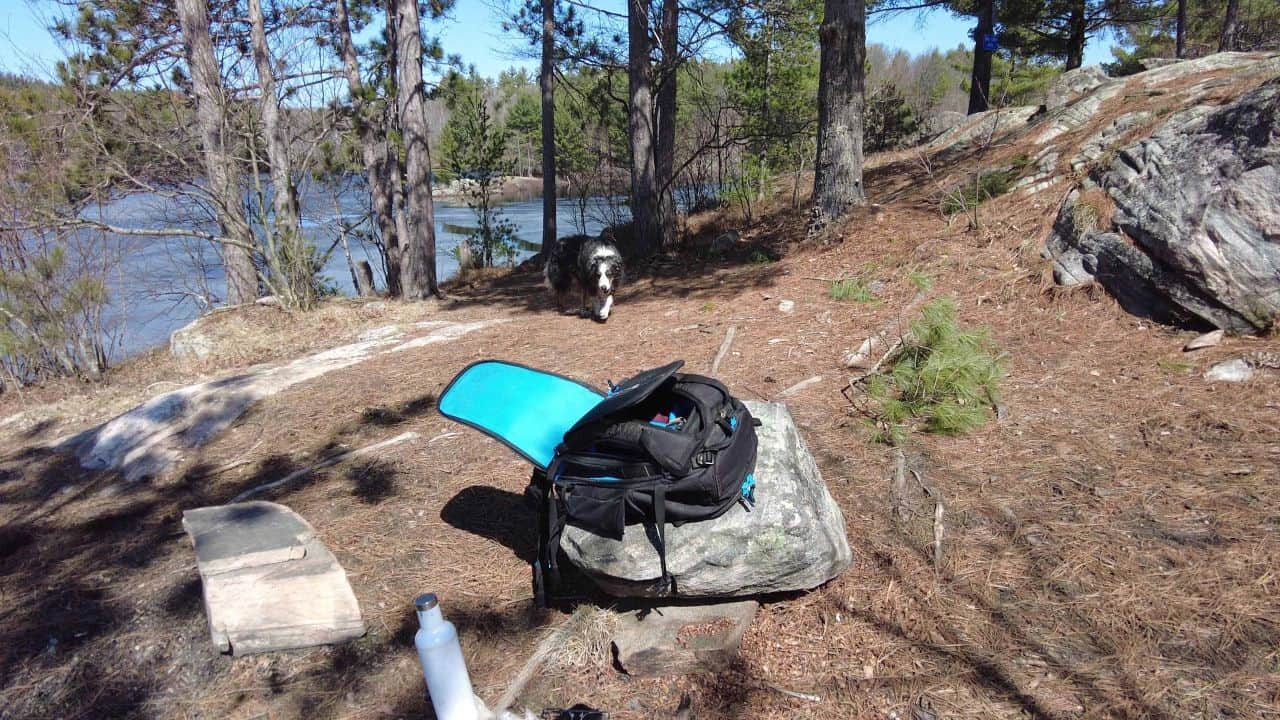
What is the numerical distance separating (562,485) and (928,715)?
1381 mm

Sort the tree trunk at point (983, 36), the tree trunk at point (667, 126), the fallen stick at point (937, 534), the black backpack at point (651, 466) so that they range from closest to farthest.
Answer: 1. the black backpack at point (651, 466)
2. the fallen stick at point (937, 534)
3. the tree trunk at point (667, 126)
4. the tree trunk at point (983, 36)

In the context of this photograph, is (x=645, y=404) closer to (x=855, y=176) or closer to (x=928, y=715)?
(x=928, y=715)

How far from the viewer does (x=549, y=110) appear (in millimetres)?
12812

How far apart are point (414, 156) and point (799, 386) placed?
24.9ft

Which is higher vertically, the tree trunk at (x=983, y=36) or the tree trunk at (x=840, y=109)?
the tree trunk at (x=983, y=36)

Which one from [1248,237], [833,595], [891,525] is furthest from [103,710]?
[1248,237]

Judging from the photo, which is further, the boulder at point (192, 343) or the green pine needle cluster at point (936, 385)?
the boulder at point (192, 343)

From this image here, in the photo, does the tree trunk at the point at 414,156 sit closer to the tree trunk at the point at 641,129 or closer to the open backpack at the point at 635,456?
the tree trunk at the point at 641,129

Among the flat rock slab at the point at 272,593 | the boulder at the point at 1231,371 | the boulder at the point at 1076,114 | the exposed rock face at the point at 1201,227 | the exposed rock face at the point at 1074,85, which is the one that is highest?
the exposed rock face at the point at 1074,85

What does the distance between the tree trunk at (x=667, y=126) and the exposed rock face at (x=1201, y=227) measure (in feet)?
19.2

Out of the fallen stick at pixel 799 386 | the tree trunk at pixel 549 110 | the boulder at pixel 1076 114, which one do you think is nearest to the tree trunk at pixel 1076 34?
the boulder at pixel 1076 114

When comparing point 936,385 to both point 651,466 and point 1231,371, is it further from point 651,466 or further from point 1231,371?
point 651,466

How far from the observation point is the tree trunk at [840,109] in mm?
7004

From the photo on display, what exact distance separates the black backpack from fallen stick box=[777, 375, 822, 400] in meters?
→ 1.76
